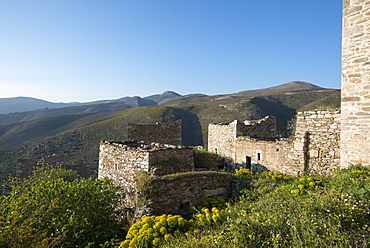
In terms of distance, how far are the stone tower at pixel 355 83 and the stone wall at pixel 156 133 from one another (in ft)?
31.2

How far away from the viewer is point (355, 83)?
22.2 feet

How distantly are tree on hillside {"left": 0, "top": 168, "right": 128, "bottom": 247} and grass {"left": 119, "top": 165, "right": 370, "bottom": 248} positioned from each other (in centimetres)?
256

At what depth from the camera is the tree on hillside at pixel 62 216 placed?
205 inches

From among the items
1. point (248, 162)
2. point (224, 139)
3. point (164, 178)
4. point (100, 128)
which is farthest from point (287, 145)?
point (100, 128)

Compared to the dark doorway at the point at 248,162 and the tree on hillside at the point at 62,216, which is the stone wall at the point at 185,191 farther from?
the dark doorway at the point at 248,162

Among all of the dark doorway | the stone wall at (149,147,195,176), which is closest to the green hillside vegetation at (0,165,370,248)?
the stone wall at (149,147,195,176)

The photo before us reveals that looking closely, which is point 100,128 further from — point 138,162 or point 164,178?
point 164,178

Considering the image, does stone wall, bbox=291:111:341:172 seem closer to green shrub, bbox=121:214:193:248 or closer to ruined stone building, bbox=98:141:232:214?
ruined stone building, bbox=98:141:232:214

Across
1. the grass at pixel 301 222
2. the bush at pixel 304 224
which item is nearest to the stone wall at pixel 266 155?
the grass at pixel 301 222

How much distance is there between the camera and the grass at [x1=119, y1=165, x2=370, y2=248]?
3.38 metres

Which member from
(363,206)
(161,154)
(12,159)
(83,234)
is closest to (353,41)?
(363,206)

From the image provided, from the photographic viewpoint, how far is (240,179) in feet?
26.2

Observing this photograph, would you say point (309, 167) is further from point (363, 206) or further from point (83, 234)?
point (83, 234)

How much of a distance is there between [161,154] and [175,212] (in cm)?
208
